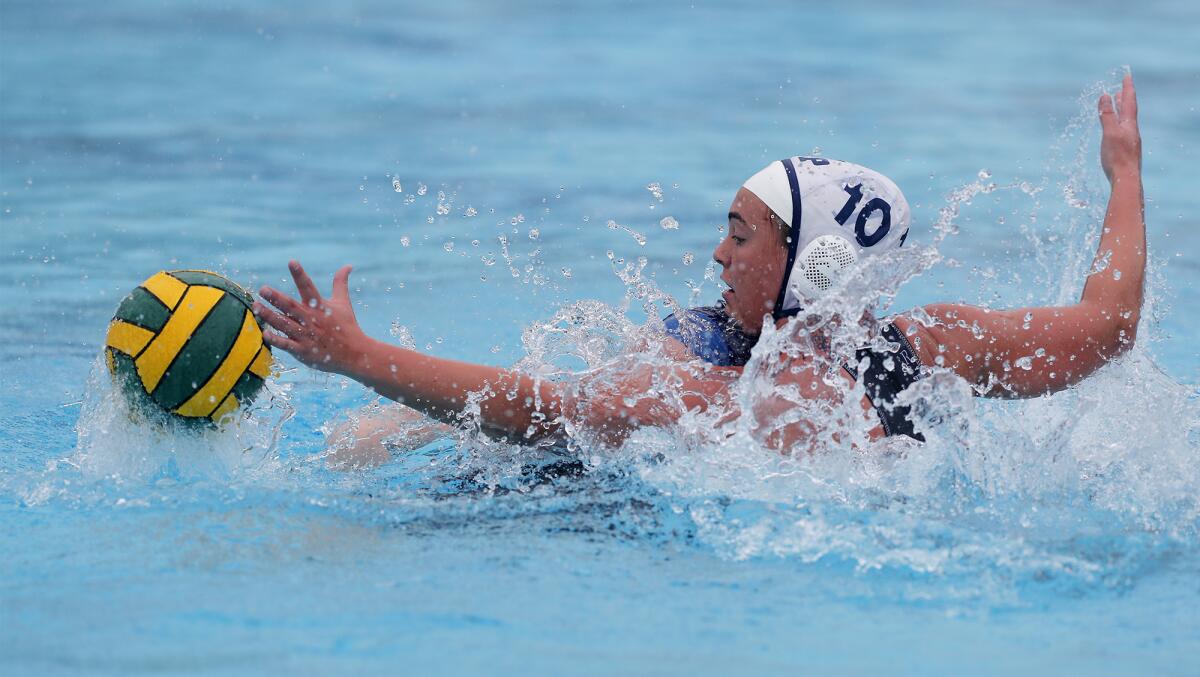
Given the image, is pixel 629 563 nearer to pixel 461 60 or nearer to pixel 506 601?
pixel 506 601

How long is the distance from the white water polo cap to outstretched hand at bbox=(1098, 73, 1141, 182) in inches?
29.0

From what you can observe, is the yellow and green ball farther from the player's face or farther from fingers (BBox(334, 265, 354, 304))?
the player's face

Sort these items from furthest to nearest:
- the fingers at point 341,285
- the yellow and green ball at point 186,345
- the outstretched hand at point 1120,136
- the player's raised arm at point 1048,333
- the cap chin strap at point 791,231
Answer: the outstretched hand at point 1120,136, the player's raised arm at point 1048,333, the cap chin strap at point 791,231, the yellow and green ball at point 186,345, the fingers at point 341,285

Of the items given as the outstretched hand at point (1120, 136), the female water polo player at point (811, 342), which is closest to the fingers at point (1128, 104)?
the outstretched hand at point (1120, 136)

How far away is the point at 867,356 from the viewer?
11.3ft

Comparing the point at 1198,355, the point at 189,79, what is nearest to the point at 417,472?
the point at 1198,355

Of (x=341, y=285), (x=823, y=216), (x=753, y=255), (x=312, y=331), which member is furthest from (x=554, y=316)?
(x=312, y=331)

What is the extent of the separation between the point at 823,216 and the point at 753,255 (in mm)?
198

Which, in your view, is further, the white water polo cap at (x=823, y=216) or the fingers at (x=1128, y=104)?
the fingers at (x=1128, y=104)

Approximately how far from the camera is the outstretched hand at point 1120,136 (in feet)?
12.4

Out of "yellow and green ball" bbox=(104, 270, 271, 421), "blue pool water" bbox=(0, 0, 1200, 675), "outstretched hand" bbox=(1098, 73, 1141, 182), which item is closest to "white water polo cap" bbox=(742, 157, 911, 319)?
"blue pool water" bbox=(0, 0, 1200, 675)

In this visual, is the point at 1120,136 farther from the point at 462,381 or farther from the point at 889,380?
the point at 462,381

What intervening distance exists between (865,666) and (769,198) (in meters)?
1.23

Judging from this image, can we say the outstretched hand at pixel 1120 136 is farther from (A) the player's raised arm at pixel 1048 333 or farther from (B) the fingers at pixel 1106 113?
(A) the player's raised arm at pixel 1048 333
